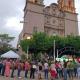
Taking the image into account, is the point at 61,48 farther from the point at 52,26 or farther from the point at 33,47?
the point at 52,26

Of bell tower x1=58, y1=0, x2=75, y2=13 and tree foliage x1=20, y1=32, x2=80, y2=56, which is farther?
bell tower x1=58, y1=0, x2=75, y2=13

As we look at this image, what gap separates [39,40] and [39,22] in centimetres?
1194

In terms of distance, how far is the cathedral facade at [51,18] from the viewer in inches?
2511

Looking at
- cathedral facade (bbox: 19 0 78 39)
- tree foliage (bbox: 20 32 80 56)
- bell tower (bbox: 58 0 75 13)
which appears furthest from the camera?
bell tower (bbox: 58 0 75 13)

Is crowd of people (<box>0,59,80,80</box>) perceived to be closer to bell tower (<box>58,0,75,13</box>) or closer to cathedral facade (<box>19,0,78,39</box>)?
cathedral facade (<box>19,0,78,39</box>)

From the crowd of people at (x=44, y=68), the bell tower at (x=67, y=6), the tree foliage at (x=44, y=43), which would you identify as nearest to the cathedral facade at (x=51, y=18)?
the bell tower at (x=67, y=6)

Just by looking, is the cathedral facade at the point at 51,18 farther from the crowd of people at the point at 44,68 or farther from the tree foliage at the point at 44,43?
the crowd of people at the point at 44,68

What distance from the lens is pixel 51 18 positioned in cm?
6888

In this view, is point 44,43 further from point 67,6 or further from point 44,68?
point 44,68

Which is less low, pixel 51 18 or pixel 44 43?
pixel 51 18

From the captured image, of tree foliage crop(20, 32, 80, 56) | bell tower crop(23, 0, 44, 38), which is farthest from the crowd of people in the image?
bell tower crop(23, 0, 44, 38)

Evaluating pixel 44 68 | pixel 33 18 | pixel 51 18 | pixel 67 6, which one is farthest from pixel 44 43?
pixel 44 68

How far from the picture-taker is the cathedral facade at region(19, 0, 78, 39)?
209ft

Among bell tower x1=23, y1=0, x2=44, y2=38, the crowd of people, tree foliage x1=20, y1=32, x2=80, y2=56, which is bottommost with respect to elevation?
the crowd of people
